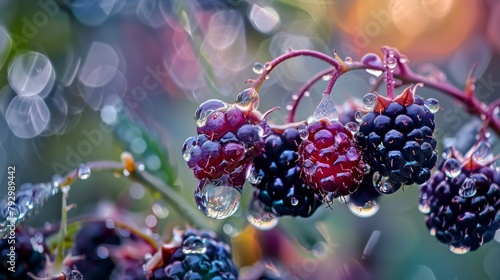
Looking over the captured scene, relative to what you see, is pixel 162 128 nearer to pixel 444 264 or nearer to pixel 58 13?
pixel 58 13

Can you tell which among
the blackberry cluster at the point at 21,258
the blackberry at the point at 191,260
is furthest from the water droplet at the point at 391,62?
the blackberry cluster at the point at 21,258

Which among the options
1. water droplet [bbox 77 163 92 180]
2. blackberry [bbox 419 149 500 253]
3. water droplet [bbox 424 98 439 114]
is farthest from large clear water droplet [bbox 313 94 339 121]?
water droplet [bbox 77 163 92 180]

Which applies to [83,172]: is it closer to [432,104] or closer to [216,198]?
[216,198]

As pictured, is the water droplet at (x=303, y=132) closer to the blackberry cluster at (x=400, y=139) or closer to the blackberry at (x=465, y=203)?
the blackberry cluster at (x=400, y=139)

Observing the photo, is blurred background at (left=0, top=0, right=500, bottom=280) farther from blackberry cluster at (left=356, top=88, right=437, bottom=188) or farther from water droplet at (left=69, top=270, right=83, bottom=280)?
blackberry cluster at (left=356, top=88, right=437, bottom=188)

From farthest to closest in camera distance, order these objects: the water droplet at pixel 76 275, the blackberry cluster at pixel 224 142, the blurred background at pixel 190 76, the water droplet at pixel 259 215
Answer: the blurred background at pixel 190 76 < the water droplet at pixel 76 275 < the water droplet at pixel 259 215 < the blackberry cluster at pixel 224 142

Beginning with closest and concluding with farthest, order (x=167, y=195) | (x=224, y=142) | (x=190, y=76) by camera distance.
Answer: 1. (x=224, y=142)
2. (x=167, y=195)
3. (x=190, y=76)

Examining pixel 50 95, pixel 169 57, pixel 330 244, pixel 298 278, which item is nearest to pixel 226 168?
pixel 298 278

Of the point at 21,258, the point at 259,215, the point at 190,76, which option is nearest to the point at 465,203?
the point at 259,215
